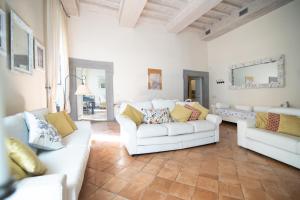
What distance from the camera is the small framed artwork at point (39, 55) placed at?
2553 millimetres

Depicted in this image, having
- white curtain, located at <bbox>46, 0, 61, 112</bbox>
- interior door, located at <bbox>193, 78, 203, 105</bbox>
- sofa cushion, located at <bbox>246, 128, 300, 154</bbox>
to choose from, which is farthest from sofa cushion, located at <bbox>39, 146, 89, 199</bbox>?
interior door, located at <bbox>193, 78, 203, 105</bbox>

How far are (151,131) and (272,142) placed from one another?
188 centimetres

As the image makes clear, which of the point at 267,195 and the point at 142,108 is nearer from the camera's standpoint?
the point at 267,195

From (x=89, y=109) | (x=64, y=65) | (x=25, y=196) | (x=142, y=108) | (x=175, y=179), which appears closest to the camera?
(x=25, y=196)

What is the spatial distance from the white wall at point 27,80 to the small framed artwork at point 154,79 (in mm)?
3605

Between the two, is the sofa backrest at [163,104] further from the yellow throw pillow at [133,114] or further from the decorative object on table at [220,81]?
the decorative object on table at [220,81]

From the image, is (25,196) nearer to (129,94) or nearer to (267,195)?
(267,195)

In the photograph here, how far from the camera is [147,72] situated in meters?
5.81

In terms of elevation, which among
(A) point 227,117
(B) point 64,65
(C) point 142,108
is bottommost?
(A) point 227,117

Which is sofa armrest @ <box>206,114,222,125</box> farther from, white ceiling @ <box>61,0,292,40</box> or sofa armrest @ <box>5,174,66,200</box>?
white ceiling @ <box>61,0,292,40</box>

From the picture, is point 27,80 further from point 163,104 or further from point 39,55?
point 163,104

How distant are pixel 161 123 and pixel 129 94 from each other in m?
2.88

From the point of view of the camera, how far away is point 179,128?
271 cm

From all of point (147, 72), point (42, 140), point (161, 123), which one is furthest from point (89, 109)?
point (42, 140)
